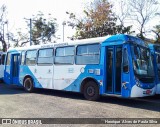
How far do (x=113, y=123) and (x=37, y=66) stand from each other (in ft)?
26.5

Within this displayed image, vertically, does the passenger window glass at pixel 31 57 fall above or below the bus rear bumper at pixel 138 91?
above

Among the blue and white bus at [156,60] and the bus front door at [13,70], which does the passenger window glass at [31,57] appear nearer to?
the bus front door at [13,70]

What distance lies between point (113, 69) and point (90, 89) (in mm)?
1479

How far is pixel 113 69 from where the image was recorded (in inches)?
426

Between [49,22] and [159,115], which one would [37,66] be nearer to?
[159,115]

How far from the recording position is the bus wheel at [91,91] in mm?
11314

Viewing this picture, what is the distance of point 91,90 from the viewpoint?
37.9ft

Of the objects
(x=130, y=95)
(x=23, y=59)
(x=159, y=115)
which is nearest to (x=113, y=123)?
(x=159, y=115)

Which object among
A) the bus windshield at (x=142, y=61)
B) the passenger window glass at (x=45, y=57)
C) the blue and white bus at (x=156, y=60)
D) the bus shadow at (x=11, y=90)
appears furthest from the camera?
the bus shadow at (x=11, y=90)

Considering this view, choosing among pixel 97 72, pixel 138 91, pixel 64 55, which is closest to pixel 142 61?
pixel 138 91

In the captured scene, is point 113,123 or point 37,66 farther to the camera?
point 37,66

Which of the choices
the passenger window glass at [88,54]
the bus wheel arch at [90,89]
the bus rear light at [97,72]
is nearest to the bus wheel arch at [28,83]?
the passenger window glass at [88,54]

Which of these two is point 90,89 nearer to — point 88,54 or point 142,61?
point 88,54

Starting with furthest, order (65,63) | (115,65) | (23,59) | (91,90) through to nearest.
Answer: (23,59), (65,63), (91,90), (115,65)
